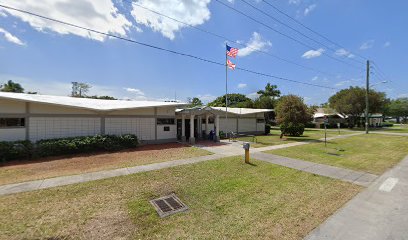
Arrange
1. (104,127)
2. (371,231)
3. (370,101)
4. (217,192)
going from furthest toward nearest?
(370,101)
(104,127)
(217,192)
(371,231)

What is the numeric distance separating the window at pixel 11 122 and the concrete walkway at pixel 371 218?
15658mm

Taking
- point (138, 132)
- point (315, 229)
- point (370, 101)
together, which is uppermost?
point (370, 101)

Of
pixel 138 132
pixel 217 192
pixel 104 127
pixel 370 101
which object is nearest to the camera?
pixel 217 192

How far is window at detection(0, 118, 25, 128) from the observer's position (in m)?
11.8

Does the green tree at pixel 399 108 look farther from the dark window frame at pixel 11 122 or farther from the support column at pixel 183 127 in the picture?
the dark window frame at pixel 11 122

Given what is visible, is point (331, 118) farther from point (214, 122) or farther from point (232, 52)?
point (232, 52)

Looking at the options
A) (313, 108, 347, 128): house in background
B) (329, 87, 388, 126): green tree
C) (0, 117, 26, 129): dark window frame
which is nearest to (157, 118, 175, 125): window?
(0, 117, 26, 129): dark window frame

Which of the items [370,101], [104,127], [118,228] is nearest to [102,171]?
[118,228]

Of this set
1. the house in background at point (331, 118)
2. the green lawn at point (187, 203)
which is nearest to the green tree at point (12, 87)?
the green lawn at point (187, 203)

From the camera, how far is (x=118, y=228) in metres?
4.54

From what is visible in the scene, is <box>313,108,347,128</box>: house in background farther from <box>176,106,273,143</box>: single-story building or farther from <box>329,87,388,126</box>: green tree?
<box>176,106,273,143</box>: single-story building

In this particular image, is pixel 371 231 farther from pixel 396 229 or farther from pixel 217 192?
pixel 217 192

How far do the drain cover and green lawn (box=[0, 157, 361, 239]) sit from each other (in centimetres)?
18

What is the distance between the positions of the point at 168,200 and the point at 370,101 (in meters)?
50.7
